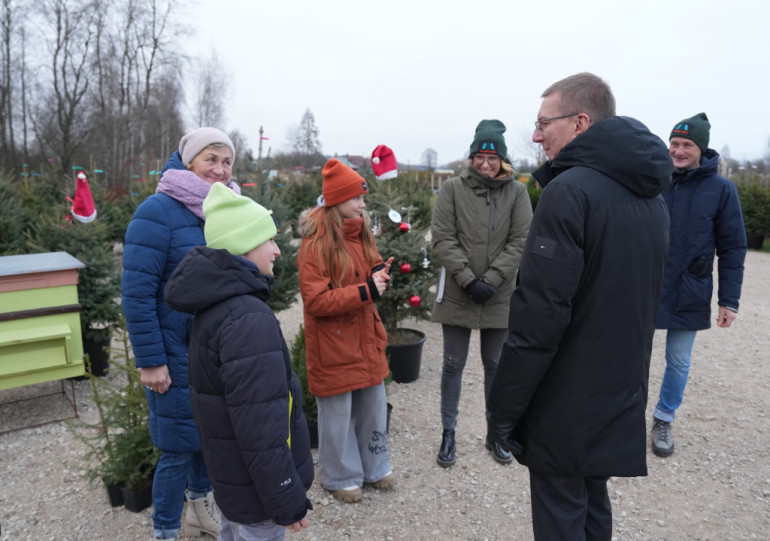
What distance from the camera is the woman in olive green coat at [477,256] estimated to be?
3490mm

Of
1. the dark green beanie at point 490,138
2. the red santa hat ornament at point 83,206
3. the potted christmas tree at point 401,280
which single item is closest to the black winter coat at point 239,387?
the dark green beanie at point 490,138

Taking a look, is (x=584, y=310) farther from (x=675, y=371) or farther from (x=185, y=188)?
(x=675, y=371)

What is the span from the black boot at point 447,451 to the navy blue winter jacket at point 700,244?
1627mm

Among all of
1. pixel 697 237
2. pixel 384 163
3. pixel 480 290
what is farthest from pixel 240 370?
pixel 384 163

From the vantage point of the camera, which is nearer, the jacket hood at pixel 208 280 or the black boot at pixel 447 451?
the jacket hood at pixel 208 280

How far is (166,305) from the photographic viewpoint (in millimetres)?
2434

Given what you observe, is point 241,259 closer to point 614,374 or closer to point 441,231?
point 614,374

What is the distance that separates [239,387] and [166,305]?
96 cm

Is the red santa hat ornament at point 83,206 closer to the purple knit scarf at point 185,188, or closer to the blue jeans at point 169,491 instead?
the purple knit scarf at point 185,188

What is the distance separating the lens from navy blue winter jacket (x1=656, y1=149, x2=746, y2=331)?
3.56 m

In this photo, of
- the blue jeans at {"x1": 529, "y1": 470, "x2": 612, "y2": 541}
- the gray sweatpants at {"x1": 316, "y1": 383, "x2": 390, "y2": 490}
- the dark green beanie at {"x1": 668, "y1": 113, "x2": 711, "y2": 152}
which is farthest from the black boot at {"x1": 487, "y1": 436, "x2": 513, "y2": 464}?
the dark green beanie at {"x1": 668, "y1": 113, "x2": 711, "y2": 152}

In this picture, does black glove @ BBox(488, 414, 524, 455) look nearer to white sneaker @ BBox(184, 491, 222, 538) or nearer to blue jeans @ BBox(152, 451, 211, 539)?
blue jeans @ BBox(152, 451, 211, 539)

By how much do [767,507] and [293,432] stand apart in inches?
121

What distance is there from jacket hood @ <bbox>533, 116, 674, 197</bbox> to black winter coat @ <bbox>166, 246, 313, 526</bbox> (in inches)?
49.5
